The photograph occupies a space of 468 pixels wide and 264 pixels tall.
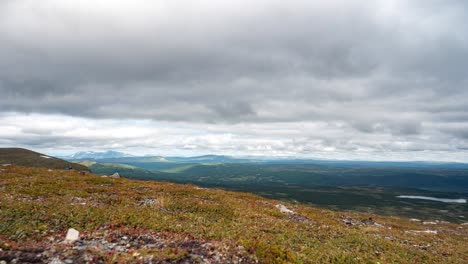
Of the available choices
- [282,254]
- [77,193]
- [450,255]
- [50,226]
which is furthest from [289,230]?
[77,193]

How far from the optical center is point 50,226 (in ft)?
42.7

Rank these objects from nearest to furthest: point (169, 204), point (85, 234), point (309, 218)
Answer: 1. point (85, 234)
2. point (169, 204)
3. point (309, 218)

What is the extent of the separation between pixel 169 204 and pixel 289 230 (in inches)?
407

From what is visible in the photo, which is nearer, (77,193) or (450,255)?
(450,255)

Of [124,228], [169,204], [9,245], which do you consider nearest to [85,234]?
[124,228]

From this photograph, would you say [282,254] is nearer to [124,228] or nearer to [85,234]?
[124,228]

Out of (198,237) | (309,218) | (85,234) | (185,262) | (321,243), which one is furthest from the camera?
(309,218)

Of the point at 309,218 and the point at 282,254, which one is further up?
the point at 282,254

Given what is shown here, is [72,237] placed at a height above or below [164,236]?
above

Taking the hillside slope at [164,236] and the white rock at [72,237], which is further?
the white rock at [72,237]

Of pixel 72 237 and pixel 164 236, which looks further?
pixel 164 236

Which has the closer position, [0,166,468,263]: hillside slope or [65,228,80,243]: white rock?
[0,166,468,263]: hillside slope

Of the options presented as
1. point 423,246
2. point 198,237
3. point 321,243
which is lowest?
point 423,246

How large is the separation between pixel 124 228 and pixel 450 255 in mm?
22608
